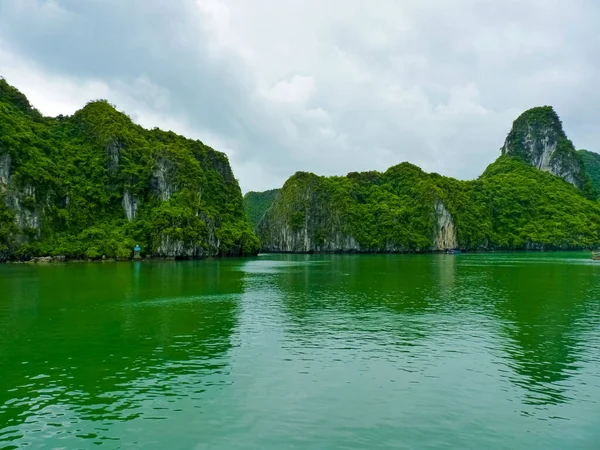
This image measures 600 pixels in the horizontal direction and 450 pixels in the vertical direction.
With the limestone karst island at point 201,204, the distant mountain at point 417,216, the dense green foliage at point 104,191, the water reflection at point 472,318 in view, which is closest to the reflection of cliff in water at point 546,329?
the water reflection at point 472,318

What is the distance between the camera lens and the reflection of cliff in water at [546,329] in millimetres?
16266

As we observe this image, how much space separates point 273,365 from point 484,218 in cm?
17178

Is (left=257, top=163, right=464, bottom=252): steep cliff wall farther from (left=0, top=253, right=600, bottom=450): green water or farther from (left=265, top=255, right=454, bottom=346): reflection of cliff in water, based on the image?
(left=0, top=253, right=600, bottom=450): green water

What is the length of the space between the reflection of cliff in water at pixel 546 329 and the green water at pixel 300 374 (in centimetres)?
11

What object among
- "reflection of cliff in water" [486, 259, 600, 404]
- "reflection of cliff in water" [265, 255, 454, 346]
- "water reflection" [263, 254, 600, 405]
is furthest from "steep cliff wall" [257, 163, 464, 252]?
"reflection of cliff in water" [486, 259, 600, 404]

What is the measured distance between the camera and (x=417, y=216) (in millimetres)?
164000

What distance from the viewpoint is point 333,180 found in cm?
18150

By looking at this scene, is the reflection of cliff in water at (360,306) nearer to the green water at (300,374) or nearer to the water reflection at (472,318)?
the water reflection at (472,318)

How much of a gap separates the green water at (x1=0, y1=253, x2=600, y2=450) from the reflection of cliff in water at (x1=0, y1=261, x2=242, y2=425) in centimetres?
9

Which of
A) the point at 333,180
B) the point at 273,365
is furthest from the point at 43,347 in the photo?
the point at 333,180

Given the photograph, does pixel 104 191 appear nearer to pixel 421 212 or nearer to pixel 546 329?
pixel 421 212

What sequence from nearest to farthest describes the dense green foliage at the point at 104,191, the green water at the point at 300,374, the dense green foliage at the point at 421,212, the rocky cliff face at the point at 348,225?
the green water at the point at 300,374 → the dense green foliage at the point at 104,191 → the rocky cliff face at the point at 348,225 → the dense green foliage at the point at 421,212

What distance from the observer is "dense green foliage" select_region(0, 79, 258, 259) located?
307 ft

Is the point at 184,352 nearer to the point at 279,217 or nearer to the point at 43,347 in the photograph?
the point at 43,347
